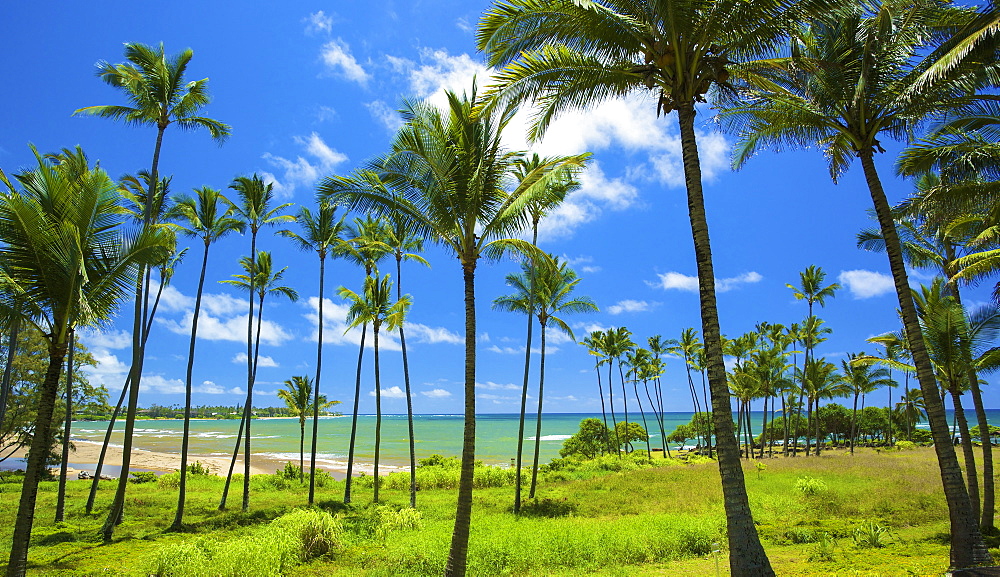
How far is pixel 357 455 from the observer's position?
5644cm

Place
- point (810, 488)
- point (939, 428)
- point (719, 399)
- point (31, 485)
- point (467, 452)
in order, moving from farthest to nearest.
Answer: point (810, 488) < point (467, 452) < point (939, 428) < point (31, 485) < point (719, 399)

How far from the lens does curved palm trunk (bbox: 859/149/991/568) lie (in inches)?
293

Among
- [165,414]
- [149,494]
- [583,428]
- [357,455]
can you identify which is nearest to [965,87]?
[149,494]

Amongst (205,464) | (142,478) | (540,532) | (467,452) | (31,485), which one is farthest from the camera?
(205,464)

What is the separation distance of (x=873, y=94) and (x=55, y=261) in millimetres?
14690

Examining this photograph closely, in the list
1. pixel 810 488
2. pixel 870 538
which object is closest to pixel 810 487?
pixel 810 488

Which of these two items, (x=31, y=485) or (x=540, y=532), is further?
(x=540, y=532)

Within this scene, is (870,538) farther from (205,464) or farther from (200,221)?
(205,464)

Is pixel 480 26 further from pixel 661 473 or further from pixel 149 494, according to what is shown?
pixel 149 494

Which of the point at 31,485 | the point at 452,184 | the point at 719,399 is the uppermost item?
the point at 452,184

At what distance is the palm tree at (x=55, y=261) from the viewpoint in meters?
7.70

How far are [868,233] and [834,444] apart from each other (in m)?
58.6

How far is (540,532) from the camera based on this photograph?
1204 cm

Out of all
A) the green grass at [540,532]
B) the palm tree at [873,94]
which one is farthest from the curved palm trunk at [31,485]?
the palm tree at [873,94]
